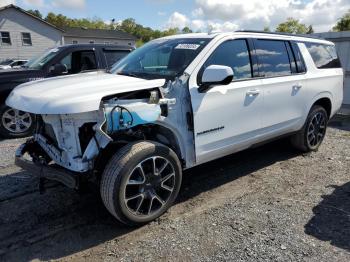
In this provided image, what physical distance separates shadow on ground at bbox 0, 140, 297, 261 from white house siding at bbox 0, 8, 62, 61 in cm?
3204

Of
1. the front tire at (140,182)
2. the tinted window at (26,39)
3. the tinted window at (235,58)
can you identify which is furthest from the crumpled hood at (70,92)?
the tinted window at (26,39)

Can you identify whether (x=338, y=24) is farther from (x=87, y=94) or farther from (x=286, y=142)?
(x=87, y=94)

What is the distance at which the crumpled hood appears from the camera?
9.52 feet

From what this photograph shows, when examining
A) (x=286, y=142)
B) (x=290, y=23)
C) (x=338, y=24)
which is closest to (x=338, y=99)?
(x=286, y=142)

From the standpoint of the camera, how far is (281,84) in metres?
4.70

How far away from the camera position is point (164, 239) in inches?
130

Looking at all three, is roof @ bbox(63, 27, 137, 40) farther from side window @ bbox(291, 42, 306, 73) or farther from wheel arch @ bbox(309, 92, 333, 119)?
side window @ bbox(291, 42, 306, 73)

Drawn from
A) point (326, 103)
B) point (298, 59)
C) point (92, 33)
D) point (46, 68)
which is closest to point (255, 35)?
point (298, 59)

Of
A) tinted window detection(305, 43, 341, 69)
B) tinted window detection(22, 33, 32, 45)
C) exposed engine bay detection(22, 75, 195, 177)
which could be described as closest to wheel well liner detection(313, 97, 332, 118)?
tinted window detection(305, 43, 341, 69)

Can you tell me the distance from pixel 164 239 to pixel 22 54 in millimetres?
34706

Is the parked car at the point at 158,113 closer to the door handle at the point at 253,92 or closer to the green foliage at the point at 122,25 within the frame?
the door handle at the point at 253,92

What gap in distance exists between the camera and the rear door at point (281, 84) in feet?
14.8

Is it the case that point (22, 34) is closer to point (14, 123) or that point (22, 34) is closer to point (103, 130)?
point (14, 123)

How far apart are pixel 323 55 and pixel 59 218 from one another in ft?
15.8
